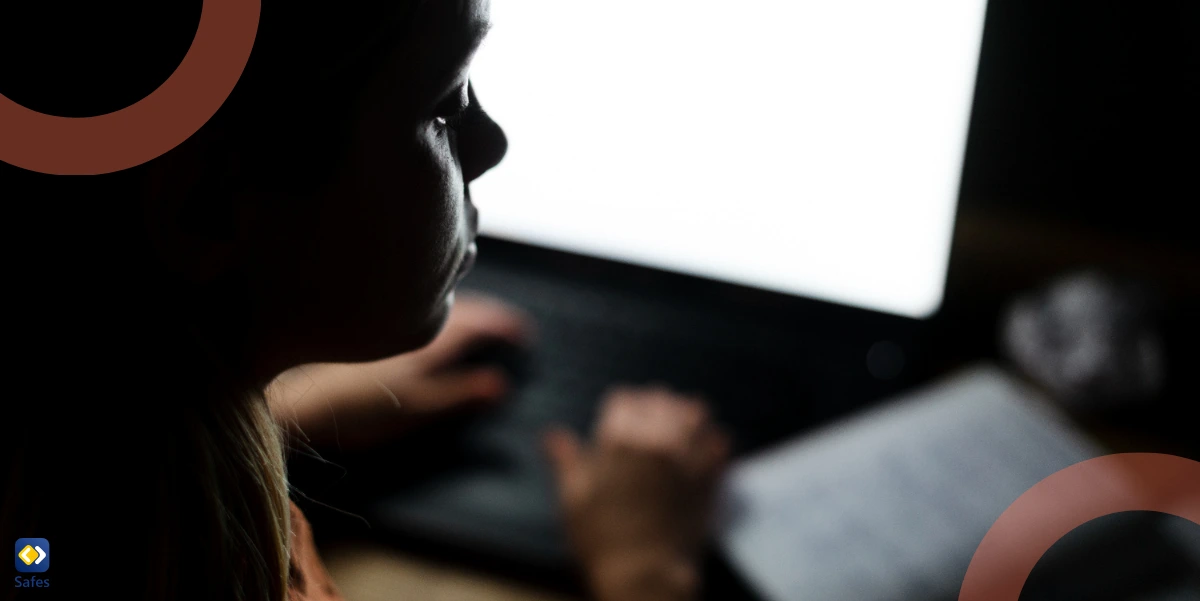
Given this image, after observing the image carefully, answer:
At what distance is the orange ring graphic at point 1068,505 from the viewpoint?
465 millimetres

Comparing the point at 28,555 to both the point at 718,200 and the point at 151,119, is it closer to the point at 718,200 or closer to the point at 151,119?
the point at 151,119

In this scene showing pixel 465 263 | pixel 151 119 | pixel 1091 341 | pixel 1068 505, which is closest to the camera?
pixel 151 119

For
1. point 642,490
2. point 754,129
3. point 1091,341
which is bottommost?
point 642,490

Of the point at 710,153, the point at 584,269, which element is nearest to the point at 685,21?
the point at 710,153

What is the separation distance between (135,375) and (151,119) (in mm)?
87

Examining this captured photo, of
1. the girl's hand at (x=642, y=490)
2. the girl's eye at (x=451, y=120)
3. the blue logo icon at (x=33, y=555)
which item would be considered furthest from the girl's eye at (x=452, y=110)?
the girl's hand at (x=642, y=490)

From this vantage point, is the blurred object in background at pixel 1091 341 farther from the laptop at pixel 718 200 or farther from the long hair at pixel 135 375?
the long hair at pixel 135 375

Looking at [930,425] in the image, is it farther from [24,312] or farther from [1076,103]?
[24,312]

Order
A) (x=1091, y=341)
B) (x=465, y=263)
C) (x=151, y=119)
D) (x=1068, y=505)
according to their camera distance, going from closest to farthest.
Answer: (x=151, y=119) → (x=465, y=263) → (x=1068, y=505) → (x=1091, y=341)

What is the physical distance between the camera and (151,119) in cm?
21

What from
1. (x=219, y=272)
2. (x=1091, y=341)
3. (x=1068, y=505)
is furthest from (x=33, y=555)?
(x=1091, y=341)

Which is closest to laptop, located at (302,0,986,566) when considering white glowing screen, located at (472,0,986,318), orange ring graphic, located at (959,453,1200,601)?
white glowing screen, located at (472,0,986,318)

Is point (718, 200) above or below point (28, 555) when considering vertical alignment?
above

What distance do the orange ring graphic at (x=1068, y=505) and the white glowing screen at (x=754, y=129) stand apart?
139mm
